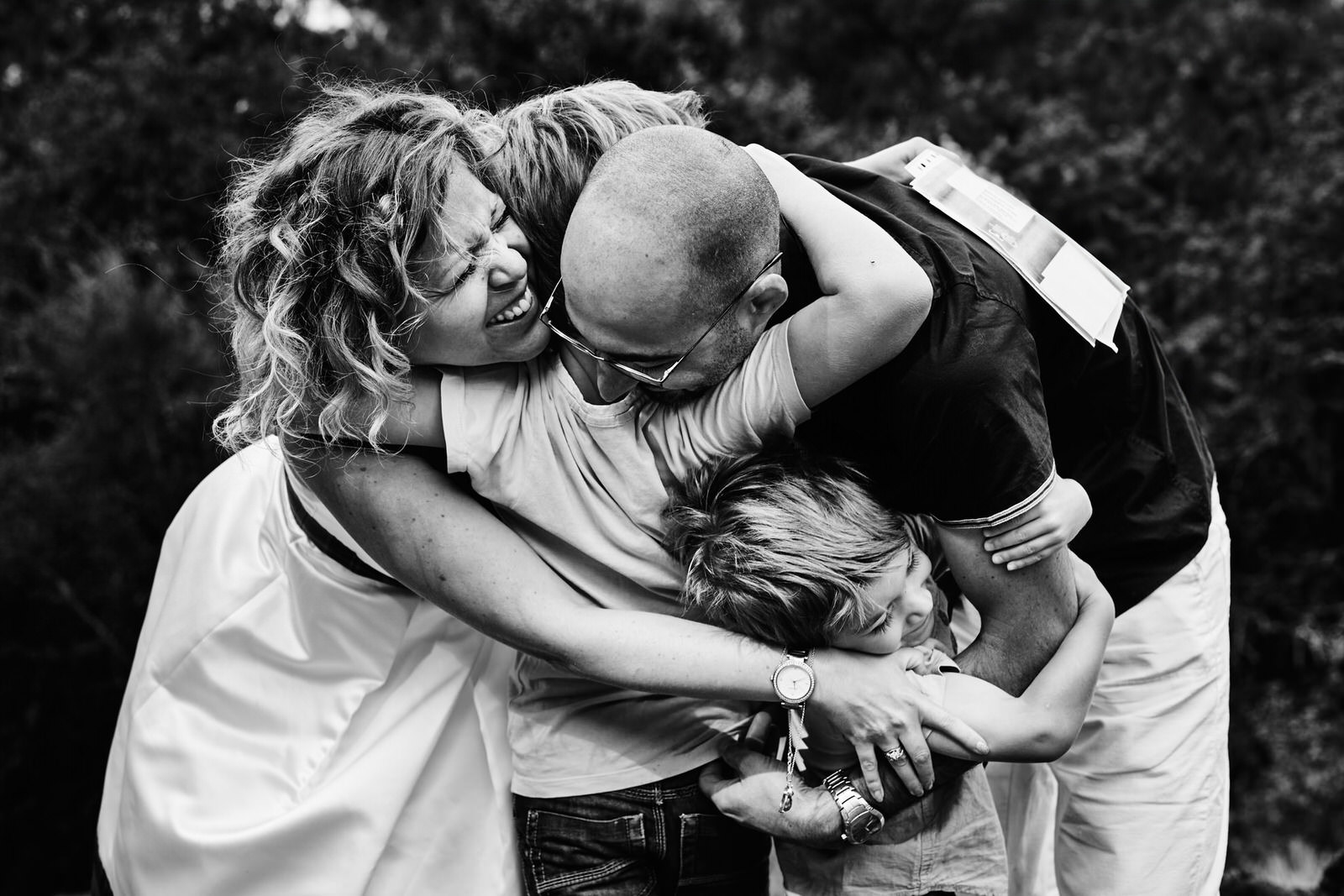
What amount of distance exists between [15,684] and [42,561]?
0.48 meters

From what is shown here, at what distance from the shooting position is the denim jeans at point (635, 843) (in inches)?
95.0

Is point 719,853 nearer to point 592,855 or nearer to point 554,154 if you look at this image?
point 592,855

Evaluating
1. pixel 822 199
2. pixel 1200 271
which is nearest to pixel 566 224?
pixel 822 199

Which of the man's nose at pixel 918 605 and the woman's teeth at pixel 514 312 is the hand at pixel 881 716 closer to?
the man's nose at pixel 918 605

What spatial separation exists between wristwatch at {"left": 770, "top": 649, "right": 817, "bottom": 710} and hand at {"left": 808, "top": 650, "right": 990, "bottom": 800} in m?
0.02

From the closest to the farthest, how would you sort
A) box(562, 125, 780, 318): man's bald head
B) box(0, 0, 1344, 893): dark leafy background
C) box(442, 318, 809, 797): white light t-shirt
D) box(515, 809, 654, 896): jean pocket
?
box(562, 125, 780, 318): man's bald head < box(442, 318, 809, 797): white light t-shirt < box(515, 809, 654, 896): jean pocket < box(0, 0, 1344, 893): dark leafy background

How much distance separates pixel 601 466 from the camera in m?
2.25

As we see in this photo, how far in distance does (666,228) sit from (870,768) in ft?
3.38

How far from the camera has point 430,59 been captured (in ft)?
19.1

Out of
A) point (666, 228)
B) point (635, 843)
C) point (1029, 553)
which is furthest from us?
point (635, 843)

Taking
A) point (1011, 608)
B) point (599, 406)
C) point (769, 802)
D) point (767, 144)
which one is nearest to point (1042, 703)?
point (1011, 608)

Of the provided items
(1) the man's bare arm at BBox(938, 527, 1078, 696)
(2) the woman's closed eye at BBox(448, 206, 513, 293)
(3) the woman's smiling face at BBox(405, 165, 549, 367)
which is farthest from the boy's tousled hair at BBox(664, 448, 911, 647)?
(2) the woman's closed eye at BBox(448, 206, 513, 293)

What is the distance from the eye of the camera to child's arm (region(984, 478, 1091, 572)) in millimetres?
2064

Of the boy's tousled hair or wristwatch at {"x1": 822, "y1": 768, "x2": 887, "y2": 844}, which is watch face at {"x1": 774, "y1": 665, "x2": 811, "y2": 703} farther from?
wristwatch at {"x1": 822, "y1": 768, "x2": 887, "y2": 844}
